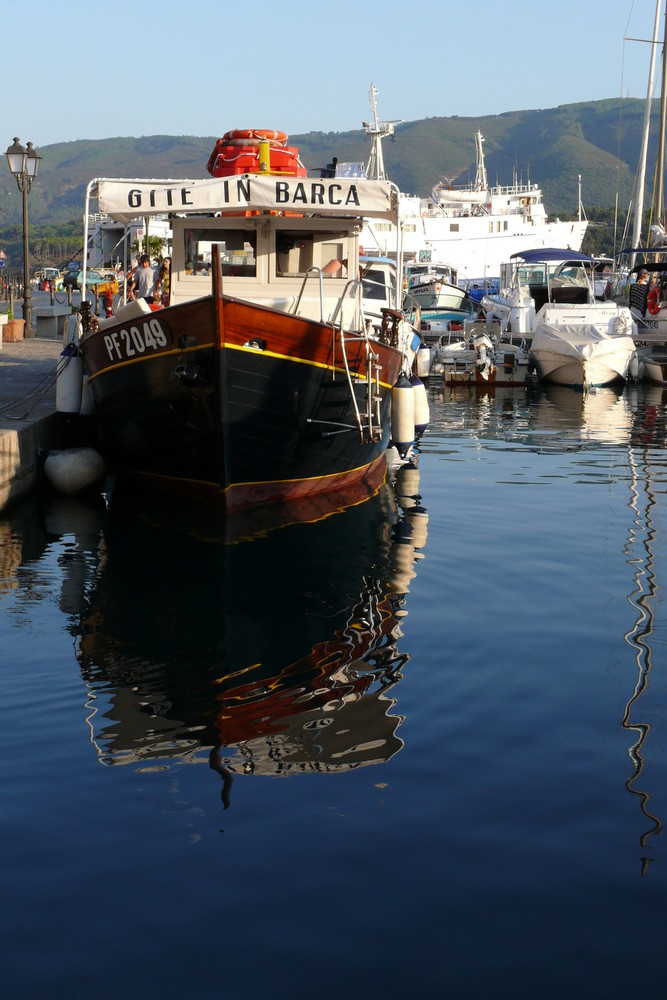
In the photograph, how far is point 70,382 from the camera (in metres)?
14.7

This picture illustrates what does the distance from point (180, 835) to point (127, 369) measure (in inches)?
323

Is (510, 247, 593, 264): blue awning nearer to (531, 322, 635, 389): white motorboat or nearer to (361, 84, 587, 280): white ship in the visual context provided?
(531, 322, 635, 389): white motorboat

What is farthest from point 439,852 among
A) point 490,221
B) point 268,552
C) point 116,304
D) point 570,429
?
point 490,221

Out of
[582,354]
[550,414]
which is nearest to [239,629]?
[550,414]

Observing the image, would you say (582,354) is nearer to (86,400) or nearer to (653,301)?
(653,301)

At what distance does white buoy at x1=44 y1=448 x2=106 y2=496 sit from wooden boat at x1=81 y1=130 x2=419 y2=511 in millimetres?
315

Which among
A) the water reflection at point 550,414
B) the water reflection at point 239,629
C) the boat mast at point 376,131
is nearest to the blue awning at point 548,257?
the water reflection at point 550,414

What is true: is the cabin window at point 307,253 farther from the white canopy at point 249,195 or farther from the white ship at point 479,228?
the white ship at point 479,228

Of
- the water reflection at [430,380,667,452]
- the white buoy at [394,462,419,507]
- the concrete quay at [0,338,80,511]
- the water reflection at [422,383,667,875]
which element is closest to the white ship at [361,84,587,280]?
the water reflection at [430,380,667,452]

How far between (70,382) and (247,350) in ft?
13.6

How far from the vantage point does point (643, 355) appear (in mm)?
32000

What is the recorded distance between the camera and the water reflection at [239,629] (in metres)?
6.45

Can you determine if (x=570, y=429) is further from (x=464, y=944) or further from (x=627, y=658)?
(x=464, y=944)

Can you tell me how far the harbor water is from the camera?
4344 millimetres
